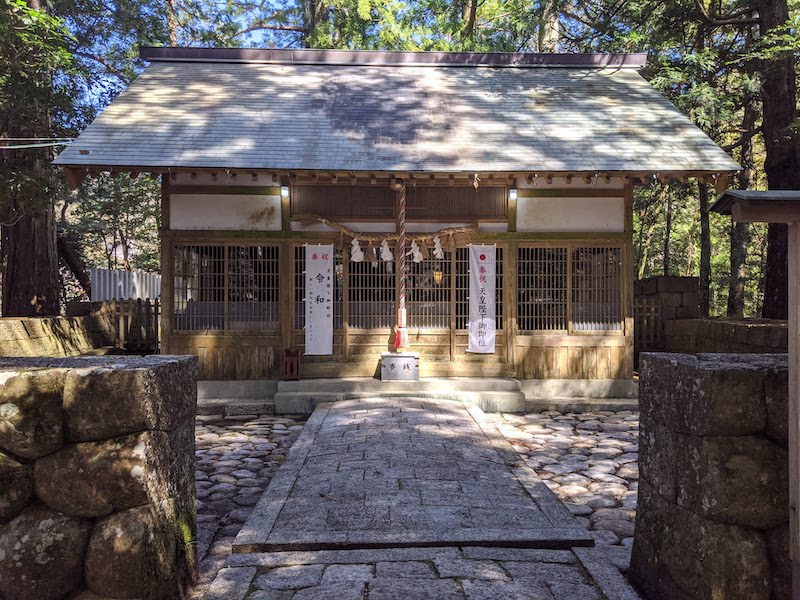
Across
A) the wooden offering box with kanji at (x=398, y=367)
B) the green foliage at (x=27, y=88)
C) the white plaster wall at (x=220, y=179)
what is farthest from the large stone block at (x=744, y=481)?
the green foliage at (x=27, y=88)

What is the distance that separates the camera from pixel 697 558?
2803mm

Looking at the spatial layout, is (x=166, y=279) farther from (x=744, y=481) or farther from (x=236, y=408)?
(x=744, y=481)

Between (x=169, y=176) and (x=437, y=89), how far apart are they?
589 centimetres

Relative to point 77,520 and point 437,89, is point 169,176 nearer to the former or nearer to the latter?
point 437,89

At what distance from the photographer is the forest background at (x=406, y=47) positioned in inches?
391

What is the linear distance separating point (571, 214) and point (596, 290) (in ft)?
4.78

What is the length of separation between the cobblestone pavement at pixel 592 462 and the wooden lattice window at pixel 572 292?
162cm

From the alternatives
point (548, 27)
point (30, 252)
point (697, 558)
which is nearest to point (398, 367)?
point (697, 558)

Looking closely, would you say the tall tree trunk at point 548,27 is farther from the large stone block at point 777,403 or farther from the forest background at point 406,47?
the large stone block at point 777,403

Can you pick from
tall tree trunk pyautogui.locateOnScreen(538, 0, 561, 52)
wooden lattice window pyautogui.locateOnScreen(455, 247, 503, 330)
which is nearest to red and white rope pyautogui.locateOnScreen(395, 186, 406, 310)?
wooden lattice window pyautogui.locateOnScreen(455, 247, 503, 330)

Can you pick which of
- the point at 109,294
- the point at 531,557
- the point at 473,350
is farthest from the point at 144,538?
the point at 109,294

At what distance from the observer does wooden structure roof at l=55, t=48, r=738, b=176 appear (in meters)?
9.02

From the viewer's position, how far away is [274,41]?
81.4 ft

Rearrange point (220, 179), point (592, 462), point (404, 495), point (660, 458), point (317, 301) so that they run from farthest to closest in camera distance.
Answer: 1. point (317, 301)
2. point (220, 179)
3. point (592, 462)
4. point (404, 495)
5. point (660, 458)
